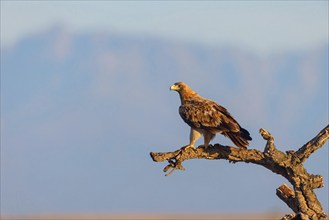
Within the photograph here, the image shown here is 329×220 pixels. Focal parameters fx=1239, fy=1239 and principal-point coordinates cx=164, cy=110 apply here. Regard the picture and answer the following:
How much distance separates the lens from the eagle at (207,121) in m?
17.1

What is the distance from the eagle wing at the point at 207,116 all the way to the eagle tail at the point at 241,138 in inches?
4.1

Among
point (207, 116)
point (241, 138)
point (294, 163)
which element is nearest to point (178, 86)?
point (207, 116)

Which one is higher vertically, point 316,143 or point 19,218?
point 19,218

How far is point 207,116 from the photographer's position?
711 inches

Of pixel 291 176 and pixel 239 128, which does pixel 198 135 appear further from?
pixel 291 176

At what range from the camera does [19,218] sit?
69.0m

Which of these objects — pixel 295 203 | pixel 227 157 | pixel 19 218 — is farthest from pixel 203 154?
pixel 19 218

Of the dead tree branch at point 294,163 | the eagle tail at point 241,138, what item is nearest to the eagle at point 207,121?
the eagle tail at point 241,138

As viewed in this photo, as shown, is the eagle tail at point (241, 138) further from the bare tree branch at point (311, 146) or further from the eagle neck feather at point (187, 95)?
the eagle neck feather at point (187, 95)

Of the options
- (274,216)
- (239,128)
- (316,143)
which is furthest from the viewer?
(274,216)

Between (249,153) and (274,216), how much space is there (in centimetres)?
2494

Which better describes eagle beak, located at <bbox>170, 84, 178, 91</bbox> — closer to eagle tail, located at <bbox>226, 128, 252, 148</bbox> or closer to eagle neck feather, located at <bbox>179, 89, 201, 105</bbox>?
eagle neck feather, located at <bbox>179, 89, 201, 105</bbox>

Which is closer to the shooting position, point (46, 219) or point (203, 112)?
point (203, 112)

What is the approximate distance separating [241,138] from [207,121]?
3.65ft
